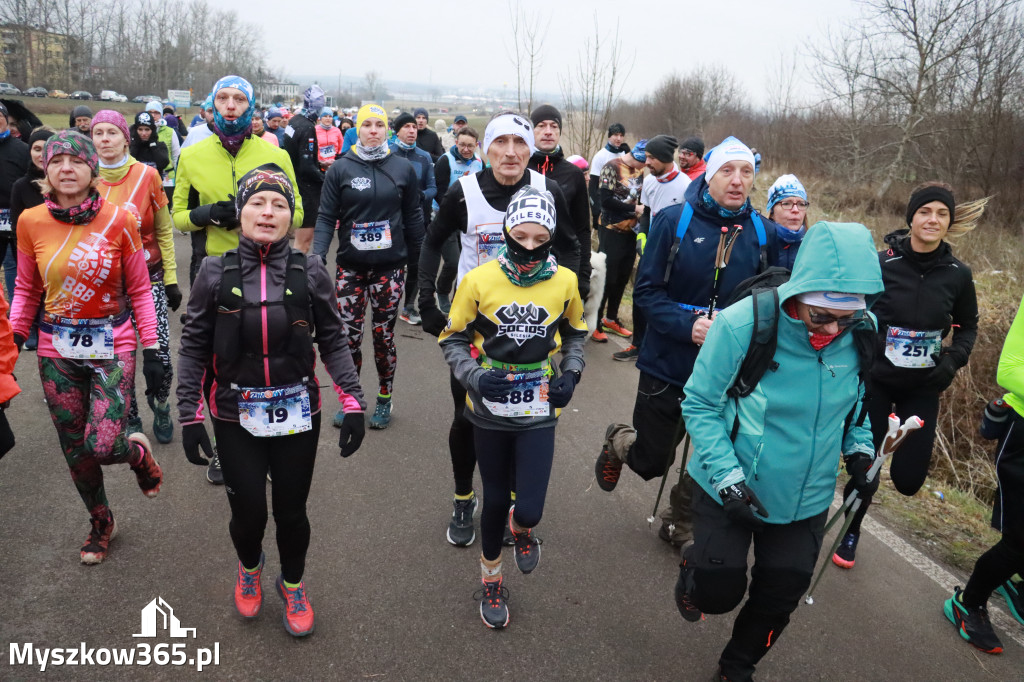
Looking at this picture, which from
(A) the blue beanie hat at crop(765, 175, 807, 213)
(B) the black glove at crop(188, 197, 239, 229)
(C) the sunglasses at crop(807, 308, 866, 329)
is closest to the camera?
(C) the sunglasses at crop(807, 308, 866, 329)

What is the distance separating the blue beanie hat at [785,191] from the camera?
4.93 meters

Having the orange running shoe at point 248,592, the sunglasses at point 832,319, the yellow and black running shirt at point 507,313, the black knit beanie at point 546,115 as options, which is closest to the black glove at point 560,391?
the yellow and black running shirt at point 507,313

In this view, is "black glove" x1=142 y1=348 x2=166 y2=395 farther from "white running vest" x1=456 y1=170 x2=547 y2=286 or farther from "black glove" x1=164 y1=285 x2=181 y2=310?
"white running vest" x1=456 y1=170 x2=547 y2=286

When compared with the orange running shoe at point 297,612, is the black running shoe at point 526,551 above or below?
above

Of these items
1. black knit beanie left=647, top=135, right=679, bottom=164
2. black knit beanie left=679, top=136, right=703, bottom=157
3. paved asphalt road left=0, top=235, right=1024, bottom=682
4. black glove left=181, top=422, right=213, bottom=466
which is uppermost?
black knit beanie left=679, top=136, right=703, bottom=157

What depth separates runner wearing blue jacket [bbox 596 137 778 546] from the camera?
367 cm

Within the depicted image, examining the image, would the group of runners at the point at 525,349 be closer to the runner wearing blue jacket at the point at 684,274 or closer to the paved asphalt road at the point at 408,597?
the runner wearing blue jacket at the point at 684,274

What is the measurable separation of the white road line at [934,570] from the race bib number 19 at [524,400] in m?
1.82

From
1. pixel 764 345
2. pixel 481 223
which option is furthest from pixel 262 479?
pixel 764 345

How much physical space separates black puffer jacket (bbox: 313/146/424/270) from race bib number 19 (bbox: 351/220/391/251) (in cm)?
2

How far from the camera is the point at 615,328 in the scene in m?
8.84

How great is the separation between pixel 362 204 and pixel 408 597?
2.85m

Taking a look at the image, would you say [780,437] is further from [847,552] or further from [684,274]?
[847,552]

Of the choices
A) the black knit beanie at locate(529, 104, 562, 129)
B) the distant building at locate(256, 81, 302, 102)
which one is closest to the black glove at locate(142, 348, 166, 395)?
the black knit beanie at locate(529, 104, 562, 129)
